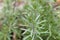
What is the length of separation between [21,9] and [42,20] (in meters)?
0.34

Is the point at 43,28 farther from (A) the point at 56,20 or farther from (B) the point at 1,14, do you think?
(B) the point at 1,14

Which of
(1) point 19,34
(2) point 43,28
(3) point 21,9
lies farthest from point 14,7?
(2) point 43,28

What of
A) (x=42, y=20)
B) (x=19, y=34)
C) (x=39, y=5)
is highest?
(x=39, y=5)

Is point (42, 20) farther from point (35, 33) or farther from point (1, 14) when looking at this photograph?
point (1, 14)

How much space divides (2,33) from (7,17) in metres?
0.18

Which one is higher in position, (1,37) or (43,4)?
(43,4)

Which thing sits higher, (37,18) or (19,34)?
(37,18)

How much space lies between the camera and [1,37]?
6.56 feet

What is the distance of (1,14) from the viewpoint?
2229 millimetres

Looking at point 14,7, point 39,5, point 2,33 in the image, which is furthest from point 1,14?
point 39,5

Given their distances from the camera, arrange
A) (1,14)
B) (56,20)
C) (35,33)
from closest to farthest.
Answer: (35,33) < (56,20) < (1,14)

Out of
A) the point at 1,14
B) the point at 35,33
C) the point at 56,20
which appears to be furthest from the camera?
the point at 1,14

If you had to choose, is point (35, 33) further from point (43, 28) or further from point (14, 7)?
point (14, 7)

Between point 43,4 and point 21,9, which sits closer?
point 43,4
